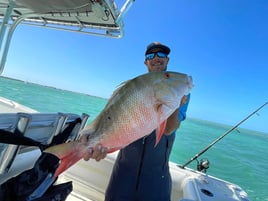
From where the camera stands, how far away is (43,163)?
1543 mm

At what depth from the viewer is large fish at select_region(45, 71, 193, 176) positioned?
38.9 inches

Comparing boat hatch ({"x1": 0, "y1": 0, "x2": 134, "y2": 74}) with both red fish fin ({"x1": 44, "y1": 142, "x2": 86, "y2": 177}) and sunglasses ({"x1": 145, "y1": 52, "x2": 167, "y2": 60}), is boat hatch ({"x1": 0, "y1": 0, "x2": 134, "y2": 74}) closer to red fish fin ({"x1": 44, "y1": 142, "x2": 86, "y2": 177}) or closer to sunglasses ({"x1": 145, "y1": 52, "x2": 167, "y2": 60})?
sunglasses ({"x1": 145, "y1": 52, "x2": 167, "y2": 60})

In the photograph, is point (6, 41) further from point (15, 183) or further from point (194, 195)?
point (194, 195)

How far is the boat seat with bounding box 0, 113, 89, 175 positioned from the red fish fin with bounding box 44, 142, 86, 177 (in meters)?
0.50

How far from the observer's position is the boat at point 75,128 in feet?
4.76

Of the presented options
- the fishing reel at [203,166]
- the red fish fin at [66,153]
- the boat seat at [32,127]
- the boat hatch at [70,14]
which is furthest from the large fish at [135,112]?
the fishing reel at [203,166]

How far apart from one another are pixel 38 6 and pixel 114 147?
2.51 m

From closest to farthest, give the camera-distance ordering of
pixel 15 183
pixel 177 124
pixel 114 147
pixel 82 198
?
pixel 114 147, pixel 15 183, pixel 177 124, pixel 82 198

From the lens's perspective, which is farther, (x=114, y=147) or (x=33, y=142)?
(x=33, y=142)

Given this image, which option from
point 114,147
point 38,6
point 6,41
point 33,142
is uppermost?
point 38,6

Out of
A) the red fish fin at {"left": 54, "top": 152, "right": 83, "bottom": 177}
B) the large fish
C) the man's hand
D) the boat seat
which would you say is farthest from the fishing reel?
the red fish fin at {"left": 54, "top": 152, "right": 83, "bottom": 177}

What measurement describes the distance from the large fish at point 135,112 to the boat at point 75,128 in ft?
1.79

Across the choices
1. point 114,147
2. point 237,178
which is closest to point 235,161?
point 237,178

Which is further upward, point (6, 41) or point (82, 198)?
point (6, 41)
